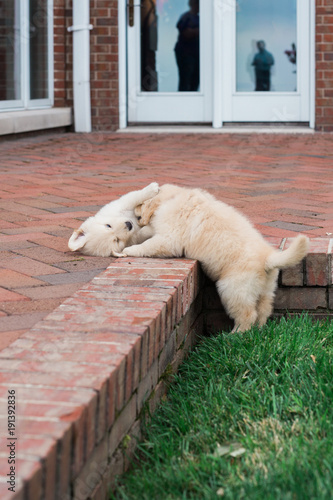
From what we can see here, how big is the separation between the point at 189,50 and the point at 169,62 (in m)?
0.31

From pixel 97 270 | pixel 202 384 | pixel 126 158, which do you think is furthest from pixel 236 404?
pixel 126 158

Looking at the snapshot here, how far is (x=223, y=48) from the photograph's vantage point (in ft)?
32.7

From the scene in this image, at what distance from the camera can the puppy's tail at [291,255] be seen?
2670 millimetres

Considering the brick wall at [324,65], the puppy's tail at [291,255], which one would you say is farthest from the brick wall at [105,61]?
the puppy's tail at [291,255]

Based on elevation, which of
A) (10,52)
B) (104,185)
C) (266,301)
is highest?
A: (10,52)

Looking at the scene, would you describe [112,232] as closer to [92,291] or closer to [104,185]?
[92,291]

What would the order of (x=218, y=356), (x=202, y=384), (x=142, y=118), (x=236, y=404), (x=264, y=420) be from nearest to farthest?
(x=264, y=420), (x=236, y=404), (x=202, y=384), (x=218, y=356), (x=142, y=118)

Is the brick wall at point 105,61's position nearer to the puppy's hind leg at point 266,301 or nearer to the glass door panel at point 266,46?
the glass door panel at point 266,46

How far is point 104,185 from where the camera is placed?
541 centimetres

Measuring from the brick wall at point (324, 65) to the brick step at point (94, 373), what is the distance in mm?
7033

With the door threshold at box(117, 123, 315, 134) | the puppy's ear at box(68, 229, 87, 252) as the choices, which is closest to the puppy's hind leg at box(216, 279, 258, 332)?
the puppy's ear at box(68, 229, 87, 252)

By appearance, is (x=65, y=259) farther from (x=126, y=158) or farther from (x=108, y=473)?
(x=126, y=158)

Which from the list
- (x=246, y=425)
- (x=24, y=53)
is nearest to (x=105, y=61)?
(x=24, y=53)

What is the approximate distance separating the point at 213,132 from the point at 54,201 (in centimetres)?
532
